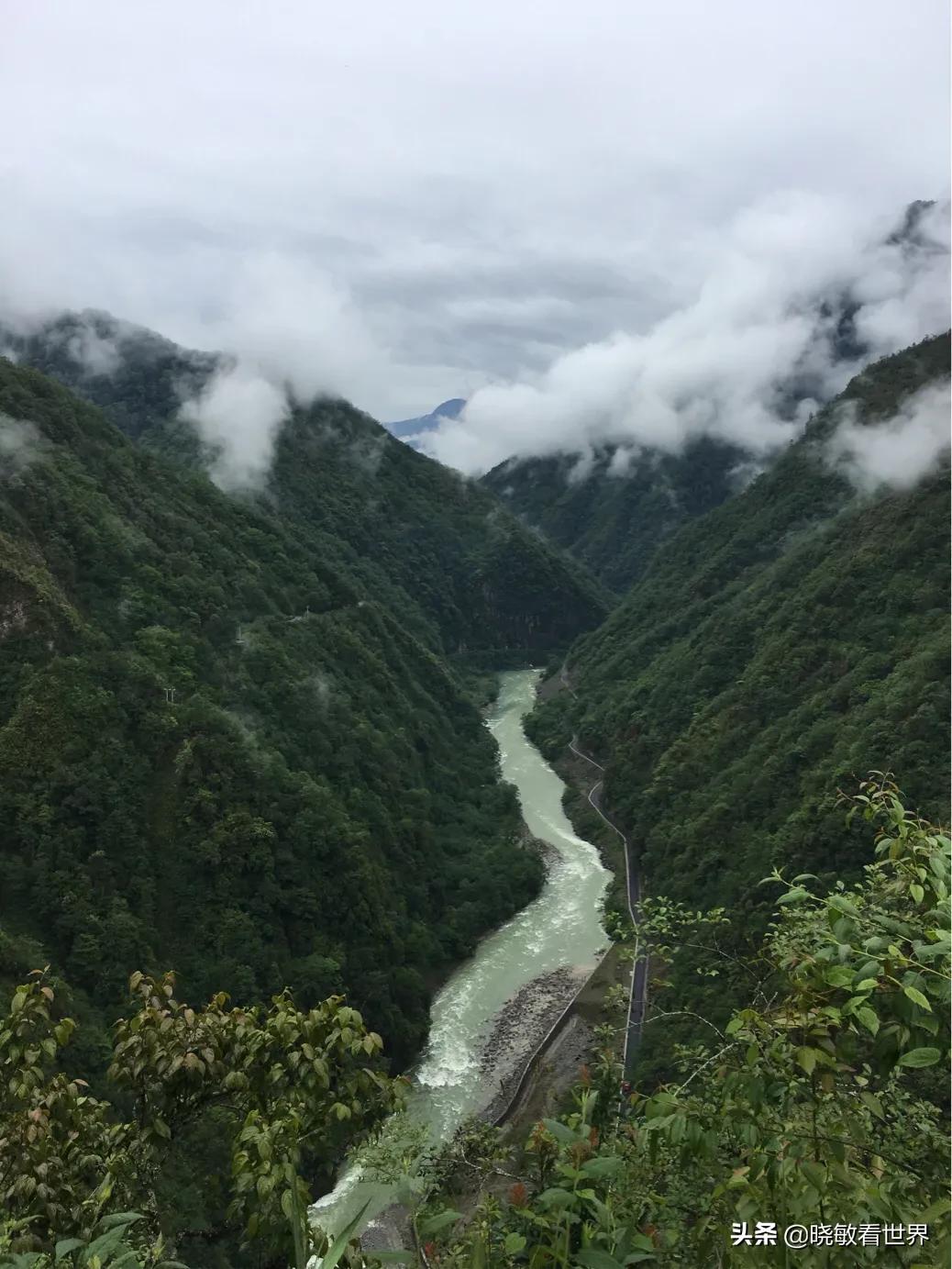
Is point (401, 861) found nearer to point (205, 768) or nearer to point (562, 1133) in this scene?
point (205, 768)

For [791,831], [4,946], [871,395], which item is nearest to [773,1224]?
[4,946]

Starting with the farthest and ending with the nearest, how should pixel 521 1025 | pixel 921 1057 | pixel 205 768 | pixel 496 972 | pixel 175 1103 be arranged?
pixel 496 972, pixel 205 768, pixel 521 1025, pixel 175 1103, pixel 921 1057

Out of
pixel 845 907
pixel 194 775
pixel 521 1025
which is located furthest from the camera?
pixel 521 1025

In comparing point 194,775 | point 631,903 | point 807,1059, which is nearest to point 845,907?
point 807,1059

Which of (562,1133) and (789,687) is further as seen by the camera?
(789,687)

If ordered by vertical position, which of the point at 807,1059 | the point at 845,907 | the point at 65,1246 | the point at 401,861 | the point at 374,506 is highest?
the point at 374,506

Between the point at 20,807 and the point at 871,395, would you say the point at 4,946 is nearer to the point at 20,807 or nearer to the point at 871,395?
the point at 20,807
